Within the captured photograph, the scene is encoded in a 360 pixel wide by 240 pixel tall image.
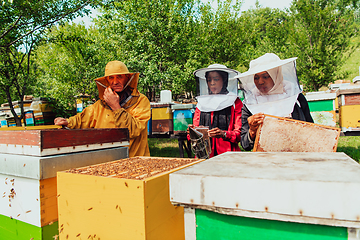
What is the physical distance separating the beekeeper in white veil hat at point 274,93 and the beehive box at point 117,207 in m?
1.15

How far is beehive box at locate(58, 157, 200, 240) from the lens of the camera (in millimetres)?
834

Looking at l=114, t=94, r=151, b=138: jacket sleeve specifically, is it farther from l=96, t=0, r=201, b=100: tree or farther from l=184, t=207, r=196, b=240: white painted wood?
l=96, t=0, r=201, b=100: tree

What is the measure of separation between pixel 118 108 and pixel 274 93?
144cm

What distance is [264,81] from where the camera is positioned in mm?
2062

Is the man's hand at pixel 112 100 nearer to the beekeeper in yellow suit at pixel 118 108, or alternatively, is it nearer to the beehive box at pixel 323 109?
the beekeeper in yellow suit at pixel 118 108

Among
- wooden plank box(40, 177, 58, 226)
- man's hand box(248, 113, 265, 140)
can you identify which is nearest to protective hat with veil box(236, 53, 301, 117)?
man's hand box(248, 113, 265, 140)

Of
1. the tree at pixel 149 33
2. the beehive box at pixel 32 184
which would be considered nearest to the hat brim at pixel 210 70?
the beehive box at pixel 32 184

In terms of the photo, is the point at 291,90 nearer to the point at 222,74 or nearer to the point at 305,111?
the point at 305,111

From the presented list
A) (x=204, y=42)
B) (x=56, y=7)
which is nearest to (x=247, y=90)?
(x=56, y=7)

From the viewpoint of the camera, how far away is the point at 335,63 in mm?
10734

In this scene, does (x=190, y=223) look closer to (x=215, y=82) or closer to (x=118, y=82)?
(x=118, y=82)

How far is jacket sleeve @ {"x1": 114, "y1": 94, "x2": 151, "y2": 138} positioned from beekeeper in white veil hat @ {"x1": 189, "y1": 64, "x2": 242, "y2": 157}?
0.72 metres

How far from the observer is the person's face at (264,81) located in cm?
205

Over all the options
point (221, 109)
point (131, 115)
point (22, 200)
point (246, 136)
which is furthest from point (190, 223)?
point (221, 109)
